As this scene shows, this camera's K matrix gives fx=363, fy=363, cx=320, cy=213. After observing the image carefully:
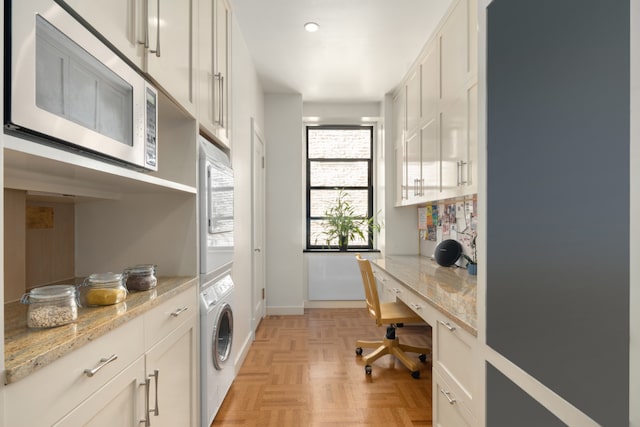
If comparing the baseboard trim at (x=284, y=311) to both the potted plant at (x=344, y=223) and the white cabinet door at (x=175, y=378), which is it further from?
the white cabinet door at (x=175, y=378)

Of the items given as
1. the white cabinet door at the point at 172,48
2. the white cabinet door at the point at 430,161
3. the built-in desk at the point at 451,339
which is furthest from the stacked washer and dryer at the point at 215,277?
the white cabinet door at the point at 430,161

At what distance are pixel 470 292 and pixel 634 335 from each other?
5.07ft

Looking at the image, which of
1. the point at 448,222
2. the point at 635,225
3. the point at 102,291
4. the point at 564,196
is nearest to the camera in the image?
the point at 635,225

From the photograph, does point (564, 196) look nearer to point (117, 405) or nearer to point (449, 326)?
point (449, 326)

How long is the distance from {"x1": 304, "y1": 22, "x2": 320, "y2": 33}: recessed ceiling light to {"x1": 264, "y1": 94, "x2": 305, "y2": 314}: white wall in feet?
4.92

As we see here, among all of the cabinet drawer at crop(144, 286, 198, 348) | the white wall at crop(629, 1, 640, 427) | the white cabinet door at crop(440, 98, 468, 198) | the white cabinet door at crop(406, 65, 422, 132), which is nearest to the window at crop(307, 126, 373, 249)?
the white cabinet door at crop(406, 65, 422, 132)

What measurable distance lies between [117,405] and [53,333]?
332 millimetres

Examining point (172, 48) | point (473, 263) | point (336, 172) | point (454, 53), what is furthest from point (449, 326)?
point (336, 172)

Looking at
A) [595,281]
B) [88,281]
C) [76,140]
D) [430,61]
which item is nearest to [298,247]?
[430,61]

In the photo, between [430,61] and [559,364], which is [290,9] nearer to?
[430,61]

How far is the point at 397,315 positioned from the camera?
279 cm

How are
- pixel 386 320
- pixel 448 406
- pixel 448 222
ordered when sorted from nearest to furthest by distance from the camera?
pixel 448 406 → pixel 386 320 → pixel 448 222

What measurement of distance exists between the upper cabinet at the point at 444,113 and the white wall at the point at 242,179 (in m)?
1.54

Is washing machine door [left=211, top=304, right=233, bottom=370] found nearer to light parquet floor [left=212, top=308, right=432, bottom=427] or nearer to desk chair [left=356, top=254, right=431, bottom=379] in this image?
light parquet floor [left=212, top=308, right=432, bottom=427]
